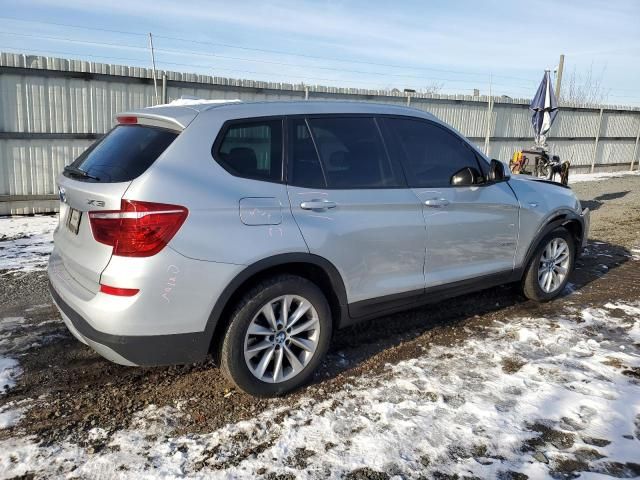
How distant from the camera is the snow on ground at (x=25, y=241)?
594 cm

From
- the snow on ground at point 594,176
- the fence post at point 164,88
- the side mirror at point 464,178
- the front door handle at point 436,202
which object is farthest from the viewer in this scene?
the snow on ground at point 594,176

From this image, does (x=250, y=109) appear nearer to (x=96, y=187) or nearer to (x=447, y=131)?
(x=96, y=187)

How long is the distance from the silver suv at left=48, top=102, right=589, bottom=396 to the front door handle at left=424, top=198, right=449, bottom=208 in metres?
0.01

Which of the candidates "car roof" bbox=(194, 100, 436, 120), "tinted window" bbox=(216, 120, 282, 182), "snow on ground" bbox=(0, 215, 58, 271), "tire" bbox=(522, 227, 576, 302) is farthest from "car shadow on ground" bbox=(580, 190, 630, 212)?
"snow on ground" bbox=(0, 215, 58, 271)

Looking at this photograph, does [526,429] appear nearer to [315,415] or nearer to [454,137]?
[315,415]

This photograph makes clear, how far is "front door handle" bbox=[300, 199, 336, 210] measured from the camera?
10.5 feet

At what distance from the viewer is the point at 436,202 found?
3873mm

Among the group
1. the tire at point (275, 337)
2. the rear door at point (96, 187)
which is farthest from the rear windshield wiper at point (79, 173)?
the tire at point (275, 337)

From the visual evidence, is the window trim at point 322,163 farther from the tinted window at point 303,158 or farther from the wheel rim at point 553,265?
the wheel rim at point 553,265

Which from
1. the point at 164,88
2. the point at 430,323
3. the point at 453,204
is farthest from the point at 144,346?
the point at 164,88

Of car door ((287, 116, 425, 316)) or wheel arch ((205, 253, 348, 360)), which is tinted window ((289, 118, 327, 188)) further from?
wheel arch ((205, 253, 348, 360))

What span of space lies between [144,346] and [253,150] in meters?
1.28

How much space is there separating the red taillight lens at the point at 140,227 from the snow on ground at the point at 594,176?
624 inches

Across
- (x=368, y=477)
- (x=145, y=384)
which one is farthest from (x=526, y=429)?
(x=145, y=384)
